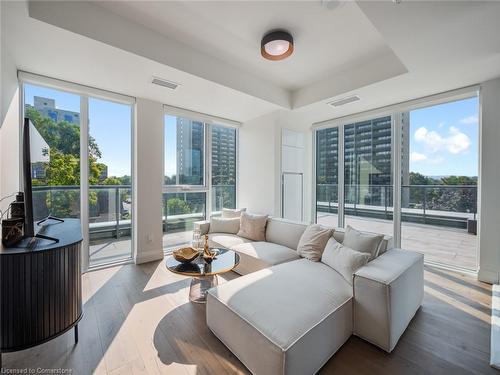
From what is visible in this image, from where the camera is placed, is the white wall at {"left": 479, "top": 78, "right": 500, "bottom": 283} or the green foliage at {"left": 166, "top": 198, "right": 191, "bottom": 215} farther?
the green foliage at {"left": 166, "top": 198, "right": 191, "bottom": 215}

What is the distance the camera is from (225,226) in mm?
3938

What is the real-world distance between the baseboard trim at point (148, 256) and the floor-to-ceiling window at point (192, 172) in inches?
14.2

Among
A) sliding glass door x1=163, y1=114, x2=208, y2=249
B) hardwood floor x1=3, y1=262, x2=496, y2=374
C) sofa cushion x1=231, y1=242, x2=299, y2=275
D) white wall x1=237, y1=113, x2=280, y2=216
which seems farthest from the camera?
white wall x1=237, y1=113, x2=280, y2=216

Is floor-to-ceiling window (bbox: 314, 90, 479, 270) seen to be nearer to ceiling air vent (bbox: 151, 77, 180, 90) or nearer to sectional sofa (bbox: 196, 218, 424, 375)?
sectional sofa (bbox: 196, 218, 424, 375)

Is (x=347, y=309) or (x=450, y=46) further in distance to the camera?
(x=450, y=46)

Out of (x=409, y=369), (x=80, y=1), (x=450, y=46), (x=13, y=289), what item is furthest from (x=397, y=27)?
(x=13, y=289)

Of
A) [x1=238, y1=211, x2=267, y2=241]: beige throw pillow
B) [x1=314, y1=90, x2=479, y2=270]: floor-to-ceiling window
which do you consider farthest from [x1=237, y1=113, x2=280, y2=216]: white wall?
[x1=314, y1=90, x2=479, y2=270]: floor-to-ceiling window

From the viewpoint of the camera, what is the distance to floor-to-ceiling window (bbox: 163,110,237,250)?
4.13 metres

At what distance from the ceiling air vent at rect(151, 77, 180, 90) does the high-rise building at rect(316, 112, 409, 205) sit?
3.17 metres

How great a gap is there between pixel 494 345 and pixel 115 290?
3588 millimetres

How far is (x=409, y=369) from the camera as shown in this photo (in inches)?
62.8

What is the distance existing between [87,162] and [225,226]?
2.23 meters

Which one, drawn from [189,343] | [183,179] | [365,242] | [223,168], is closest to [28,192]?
[189,343]

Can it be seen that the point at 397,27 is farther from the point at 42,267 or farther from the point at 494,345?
the point at 42,267
